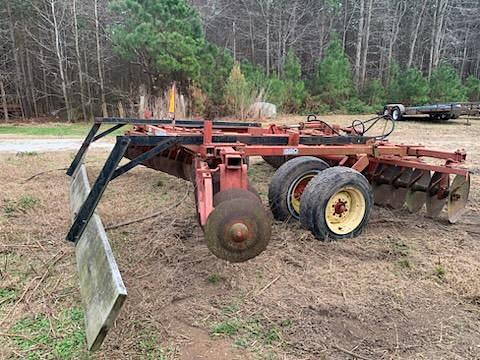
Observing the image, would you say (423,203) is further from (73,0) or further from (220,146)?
(73,0)

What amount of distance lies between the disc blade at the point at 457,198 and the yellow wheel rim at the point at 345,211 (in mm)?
1204

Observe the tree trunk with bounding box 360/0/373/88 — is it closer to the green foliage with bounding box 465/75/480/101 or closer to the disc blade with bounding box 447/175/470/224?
the green foliage with bounding box 465/75/480/101

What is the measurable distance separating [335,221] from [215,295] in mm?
1501

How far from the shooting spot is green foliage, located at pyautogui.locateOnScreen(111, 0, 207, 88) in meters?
15.6

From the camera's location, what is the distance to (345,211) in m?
3.97

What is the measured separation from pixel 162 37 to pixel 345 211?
44.1ft

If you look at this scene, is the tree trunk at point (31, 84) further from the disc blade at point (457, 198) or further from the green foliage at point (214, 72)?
the disc blade at point (457, 198)

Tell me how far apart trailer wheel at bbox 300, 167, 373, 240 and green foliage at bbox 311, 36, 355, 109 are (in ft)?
60.5

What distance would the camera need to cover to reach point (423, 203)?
476 cm

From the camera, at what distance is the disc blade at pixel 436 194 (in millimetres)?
4527

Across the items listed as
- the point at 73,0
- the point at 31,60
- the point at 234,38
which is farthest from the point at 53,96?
the point at 234,38

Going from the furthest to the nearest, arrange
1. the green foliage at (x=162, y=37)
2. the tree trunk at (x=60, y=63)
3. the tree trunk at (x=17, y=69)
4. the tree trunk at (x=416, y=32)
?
the tree trunk at (x=416, y=32) → the tree trunk at (x=17, y=69) → the tree trunk at (x=60, y=63) → the green foliage at (x=162, y=37)

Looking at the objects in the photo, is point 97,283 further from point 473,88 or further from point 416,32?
point 416,32

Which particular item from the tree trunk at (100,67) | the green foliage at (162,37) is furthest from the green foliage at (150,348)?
the tree trunk at (100,67)
